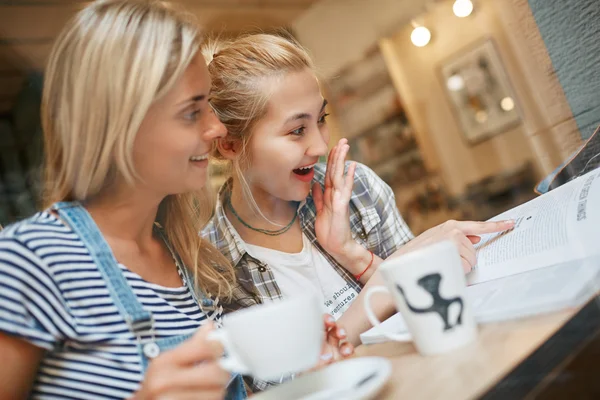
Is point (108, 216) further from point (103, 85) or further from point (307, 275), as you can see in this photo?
point (307, 275)

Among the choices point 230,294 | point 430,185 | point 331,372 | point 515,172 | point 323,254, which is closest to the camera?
point 331,372

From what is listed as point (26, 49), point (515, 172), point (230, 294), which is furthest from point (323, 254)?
point (515, 172)

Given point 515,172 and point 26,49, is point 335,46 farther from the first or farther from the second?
point 26,49

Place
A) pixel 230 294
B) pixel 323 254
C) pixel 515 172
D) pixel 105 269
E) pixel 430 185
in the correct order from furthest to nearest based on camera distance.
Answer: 1. pixel 430 185
2. pixel 515 172
3. pixel 323 254
4. pixel 230 294
5. pixel 105 269

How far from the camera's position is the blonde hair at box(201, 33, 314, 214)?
97 cm

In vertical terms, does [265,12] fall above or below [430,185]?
above

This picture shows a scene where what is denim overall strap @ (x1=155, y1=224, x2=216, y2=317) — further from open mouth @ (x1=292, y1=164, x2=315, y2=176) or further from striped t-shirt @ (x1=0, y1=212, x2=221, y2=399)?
open mouth @ (x1=292, y1=164, x2=315, y2=176)

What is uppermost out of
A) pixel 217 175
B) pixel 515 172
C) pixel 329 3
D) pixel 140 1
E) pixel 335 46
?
pixel 329 3

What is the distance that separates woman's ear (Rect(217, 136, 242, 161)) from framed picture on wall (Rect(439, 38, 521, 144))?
8.38ft

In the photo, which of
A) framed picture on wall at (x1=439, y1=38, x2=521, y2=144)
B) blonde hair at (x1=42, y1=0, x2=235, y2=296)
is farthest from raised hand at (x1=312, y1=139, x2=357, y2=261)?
framed picture on wall at (x1=439, y1=38, x2=521, y2=144)

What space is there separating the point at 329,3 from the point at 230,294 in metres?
2.88

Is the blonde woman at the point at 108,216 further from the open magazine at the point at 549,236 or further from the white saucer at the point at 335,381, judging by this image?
the open magazine at the point at 549,236

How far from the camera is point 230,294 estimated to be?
803 millimetres

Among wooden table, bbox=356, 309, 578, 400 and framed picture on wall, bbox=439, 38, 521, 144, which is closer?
wooden table, bbox=356, 309, 578, 400
